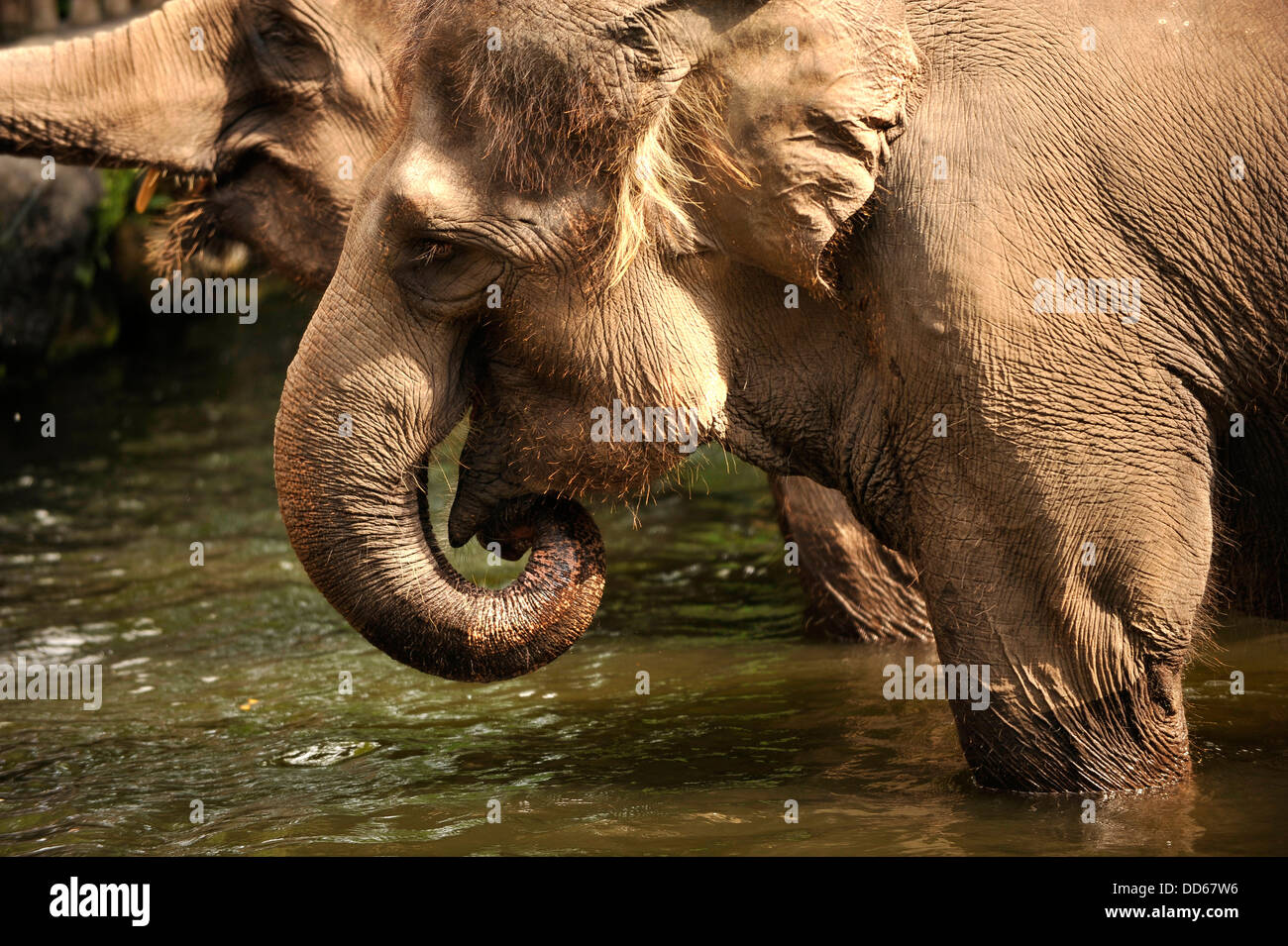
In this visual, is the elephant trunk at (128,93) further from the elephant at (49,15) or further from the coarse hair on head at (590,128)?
the elephant at (49,15)

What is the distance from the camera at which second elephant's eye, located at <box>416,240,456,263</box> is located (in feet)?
10.8

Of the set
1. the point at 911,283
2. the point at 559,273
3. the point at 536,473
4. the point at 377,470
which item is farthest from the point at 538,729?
the point at 911,283

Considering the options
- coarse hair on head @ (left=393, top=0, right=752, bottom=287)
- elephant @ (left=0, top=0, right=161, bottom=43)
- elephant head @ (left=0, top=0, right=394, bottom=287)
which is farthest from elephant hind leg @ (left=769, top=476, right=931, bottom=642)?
elephant @ (left=0, top=0, right=161, bottom=43)

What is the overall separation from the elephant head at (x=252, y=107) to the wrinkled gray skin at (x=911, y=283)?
190 centimetres

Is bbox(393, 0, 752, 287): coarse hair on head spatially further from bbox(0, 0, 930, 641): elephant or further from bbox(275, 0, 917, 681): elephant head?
bbox(0, 0, 930, 641): elephant

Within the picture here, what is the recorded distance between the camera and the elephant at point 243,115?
16.8 feet

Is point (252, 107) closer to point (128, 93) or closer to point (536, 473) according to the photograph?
point (128, 93)

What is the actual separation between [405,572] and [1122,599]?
1.52 metres

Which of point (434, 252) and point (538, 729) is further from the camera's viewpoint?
point (538, 729)

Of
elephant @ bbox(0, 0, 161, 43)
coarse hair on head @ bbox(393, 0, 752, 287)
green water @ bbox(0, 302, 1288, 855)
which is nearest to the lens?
coarse hair on head @ bbox(393, 0, 752, 287)

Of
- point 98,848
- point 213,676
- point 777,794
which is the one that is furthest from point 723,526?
point 98,848

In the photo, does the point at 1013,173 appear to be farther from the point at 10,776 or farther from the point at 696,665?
the point at 10,776

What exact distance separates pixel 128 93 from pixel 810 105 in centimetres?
288

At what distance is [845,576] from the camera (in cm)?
552
